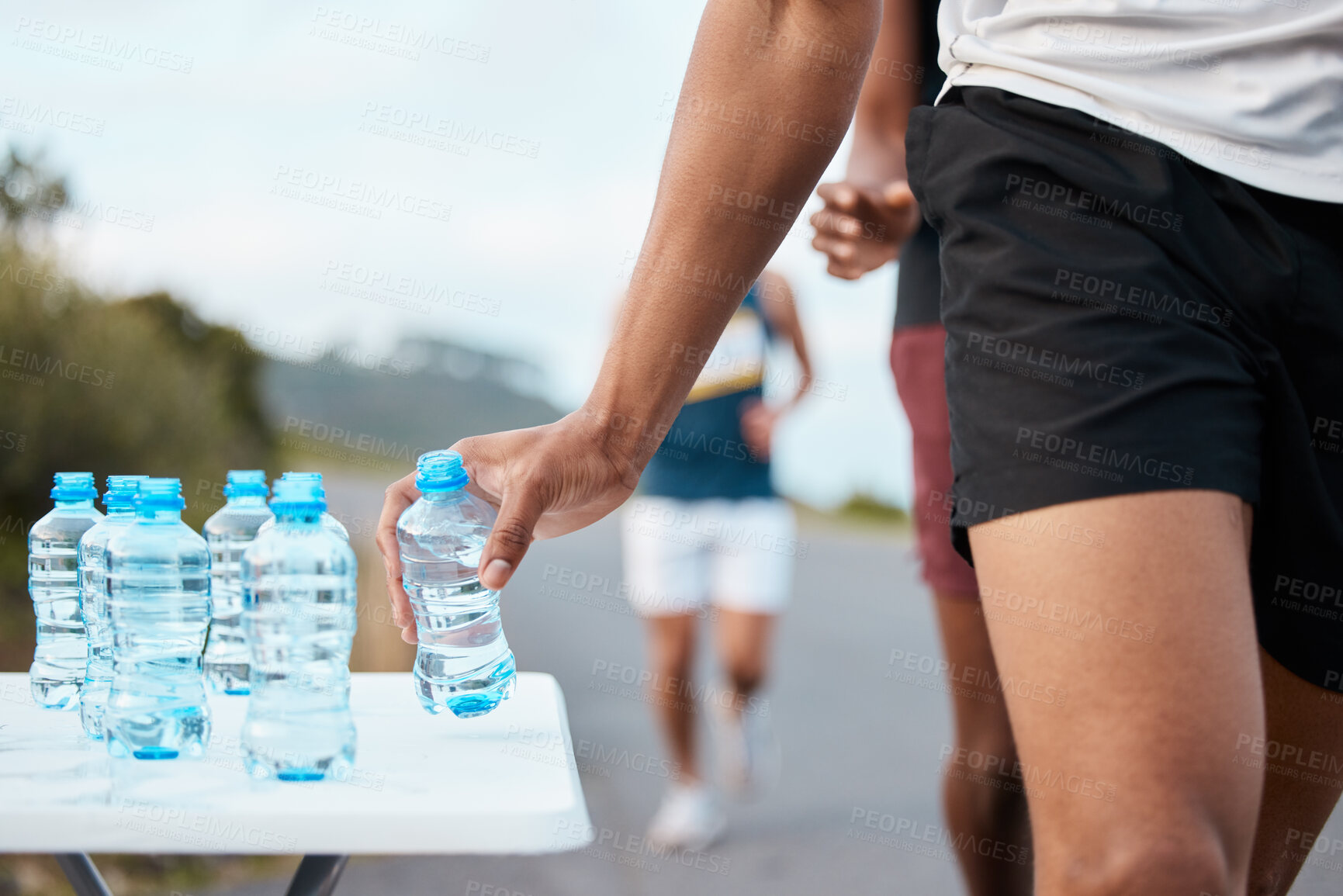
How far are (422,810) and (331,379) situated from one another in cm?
561

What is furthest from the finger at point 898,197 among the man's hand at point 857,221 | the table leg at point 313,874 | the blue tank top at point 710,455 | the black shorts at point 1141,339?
the blue tank top at point 710,455

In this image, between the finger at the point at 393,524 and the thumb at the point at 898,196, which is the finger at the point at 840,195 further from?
the finger at the point at 393,524

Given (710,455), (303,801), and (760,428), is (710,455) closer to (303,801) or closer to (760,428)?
(760,428)

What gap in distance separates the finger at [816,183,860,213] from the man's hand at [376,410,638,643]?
1.55 ft

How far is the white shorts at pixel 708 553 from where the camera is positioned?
4.32 m

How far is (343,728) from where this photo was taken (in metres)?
1.32

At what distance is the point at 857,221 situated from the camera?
1.63m

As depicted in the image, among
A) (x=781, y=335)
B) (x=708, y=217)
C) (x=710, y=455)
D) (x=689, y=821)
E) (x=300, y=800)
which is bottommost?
(x=689, y=821)

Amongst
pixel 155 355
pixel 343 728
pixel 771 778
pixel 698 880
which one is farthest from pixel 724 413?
pixel 343 728

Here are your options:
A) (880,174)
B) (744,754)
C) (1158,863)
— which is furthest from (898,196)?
(744,754)

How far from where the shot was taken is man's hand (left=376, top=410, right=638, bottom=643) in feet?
4.69

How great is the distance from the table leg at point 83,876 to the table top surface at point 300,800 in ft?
0.38

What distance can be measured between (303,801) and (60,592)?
958 millimetres

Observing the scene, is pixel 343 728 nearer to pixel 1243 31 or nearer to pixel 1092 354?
pixel 1092 354
